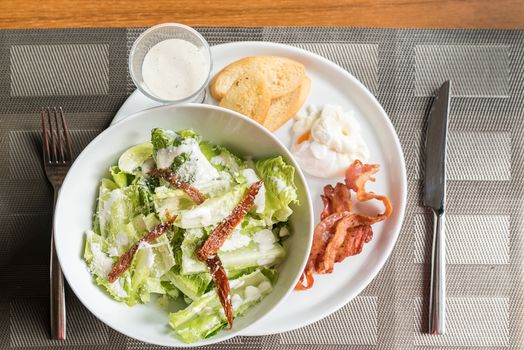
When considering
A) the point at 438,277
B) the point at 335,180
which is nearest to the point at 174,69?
the point at 335,180

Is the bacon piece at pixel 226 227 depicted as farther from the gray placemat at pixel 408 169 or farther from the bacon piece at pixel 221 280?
the gray placemat at pixel 408 169

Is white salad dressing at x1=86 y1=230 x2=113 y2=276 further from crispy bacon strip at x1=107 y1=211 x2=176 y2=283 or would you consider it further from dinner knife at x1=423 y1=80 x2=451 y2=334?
dinner knife at x1=423 y1=80 x2=451 y2=334

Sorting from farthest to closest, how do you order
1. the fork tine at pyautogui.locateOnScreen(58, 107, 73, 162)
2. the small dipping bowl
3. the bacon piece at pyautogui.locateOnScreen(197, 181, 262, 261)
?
the fork tine at pyautogui.locateOnScreen(58, 107, 73, 162)
the small dipping bowl
the bacon piece at pyautogui.locateOnScreen(197, 181, 262, 261)

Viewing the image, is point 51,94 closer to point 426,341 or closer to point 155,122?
point 155,122

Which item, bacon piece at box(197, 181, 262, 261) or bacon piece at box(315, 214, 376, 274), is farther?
bacon piece at box(315, 214, 376, 274)

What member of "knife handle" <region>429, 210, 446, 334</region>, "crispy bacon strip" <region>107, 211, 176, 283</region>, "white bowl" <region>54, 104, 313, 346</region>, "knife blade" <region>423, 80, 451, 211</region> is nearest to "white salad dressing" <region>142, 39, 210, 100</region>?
"white bowl" <region>54, 104, 313, 346</region>

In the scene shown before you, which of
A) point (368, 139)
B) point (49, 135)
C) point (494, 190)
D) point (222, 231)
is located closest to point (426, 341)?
point (494, 190)

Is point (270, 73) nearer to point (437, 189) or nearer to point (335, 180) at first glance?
point (335, 180)
